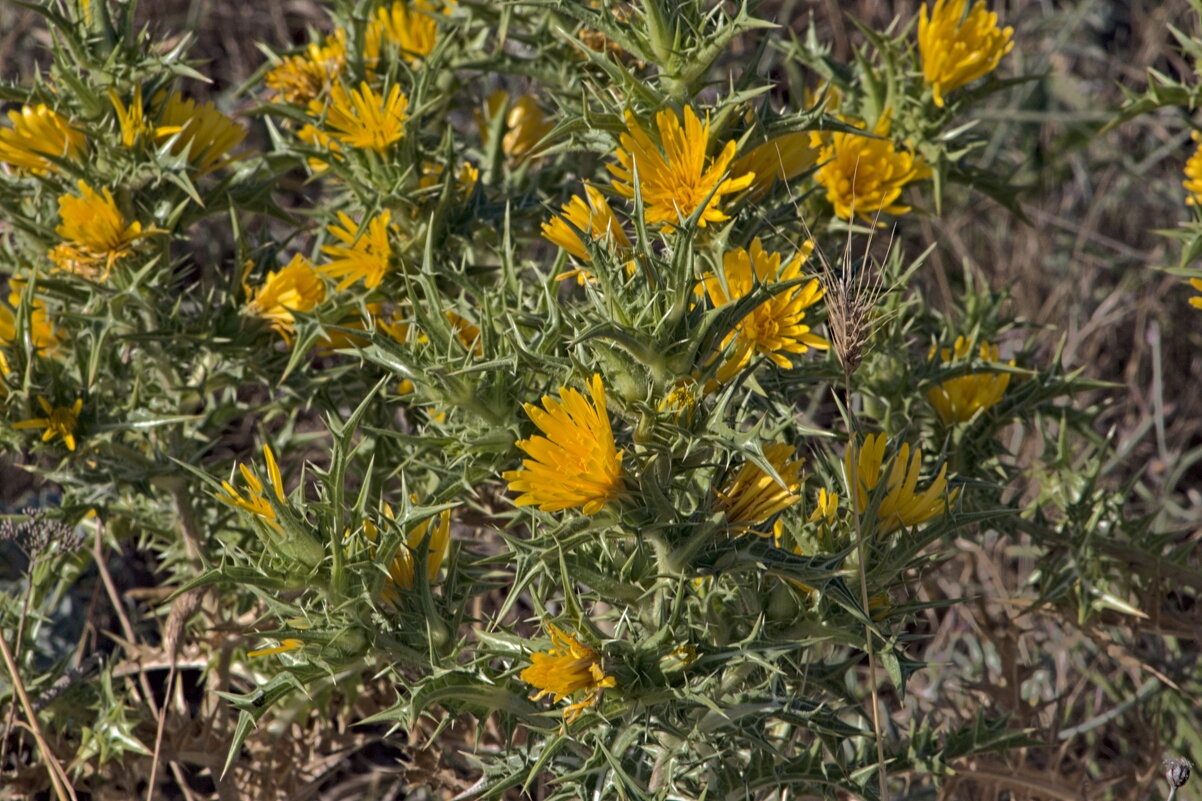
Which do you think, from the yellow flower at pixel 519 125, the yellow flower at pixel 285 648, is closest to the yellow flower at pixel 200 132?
the yellow flower at pixel 519 125

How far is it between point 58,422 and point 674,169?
1065 millimetres

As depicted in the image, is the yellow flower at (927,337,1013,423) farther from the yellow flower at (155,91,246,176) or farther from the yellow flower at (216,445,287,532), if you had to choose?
the yellow flower at (155,91,246,176)

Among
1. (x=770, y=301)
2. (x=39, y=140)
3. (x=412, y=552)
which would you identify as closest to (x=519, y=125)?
(x=39, y=140)

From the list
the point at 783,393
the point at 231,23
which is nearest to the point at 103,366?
the point at 783,393

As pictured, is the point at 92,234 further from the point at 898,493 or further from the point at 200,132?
the point at 898,493

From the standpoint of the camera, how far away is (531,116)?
A: 2502mm

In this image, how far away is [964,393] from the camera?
1.92 m

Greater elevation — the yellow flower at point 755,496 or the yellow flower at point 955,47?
the yellow flower at point 955,47

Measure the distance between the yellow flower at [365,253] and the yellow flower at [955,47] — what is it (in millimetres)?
999

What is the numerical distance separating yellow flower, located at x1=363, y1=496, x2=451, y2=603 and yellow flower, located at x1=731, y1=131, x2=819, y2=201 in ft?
2.13

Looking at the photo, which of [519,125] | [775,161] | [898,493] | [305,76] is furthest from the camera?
[519,125]

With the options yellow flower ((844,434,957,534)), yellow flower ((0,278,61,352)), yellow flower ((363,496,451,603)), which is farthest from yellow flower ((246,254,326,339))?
yellow flower ((844,434,957,534))

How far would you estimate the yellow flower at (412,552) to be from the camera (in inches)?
58.1

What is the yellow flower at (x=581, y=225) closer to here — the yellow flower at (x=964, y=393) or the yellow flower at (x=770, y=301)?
the yellow flower at (x=770, y=301)
